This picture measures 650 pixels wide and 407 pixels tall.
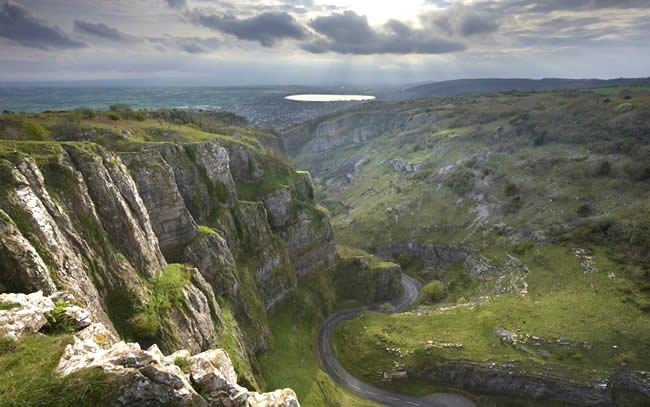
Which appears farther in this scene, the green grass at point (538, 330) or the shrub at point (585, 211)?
the shrub at point (585, 211)

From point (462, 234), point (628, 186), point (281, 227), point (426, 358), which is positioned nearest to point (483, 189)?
point (462, 234)

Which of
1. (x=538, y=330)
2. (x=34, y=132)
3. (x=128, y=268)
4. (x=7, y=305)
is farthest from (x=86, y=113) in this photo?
(x=538, y=330)

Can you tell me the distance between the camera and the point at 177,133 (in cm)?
6469

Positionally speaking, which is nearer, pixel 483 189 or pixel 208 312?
pixel 208 312

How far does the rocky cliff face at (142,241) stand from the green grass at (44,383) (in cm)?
752

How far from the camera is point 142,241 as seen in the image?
34.1 meters

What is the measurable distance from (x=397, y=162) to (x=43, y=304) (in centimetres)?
19179

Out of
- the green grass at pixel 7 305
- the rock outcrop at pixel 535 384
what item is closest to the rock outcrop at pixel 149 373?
the green grass at pixel 7 305

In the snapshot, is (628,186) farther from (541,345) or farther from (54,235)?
(54,235)

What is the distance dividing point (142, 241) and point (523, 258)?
104 meters

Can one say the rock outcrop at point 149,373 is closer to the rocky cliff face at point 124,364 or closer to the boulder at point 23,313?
the rocky cliff face at point 124,364

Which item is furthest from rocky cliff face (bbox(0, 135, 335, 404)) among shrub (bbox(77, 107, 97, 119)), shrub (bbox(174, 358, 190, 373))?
shrub (bbox(77, 107, 97, 119))

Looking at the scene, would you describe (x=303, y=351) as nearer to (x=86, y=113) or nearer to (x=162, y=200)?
(x=162, y=200)

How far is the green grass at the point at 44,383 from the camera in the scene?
12477mm
